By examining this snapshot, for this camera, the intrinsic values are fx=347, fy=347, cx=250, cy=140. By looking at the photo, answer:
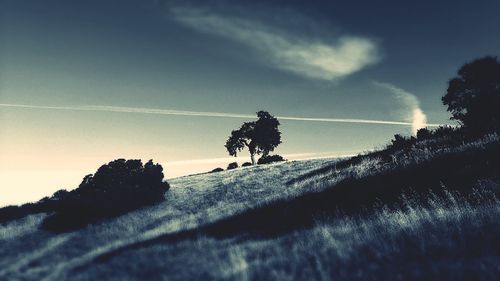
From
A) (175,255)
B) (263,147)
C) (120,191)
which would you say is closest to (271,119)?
(263,147)

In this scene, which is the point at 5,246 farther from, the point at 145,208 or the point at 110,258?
the point at 145,208

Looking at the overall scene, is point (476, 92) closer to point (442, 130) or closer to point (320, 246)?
point (442, 130)

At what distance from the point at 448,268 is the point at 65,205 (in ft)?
66.4

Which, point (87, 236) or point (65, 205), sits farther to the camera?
point (65, 205)

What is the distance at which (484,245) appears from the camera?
526 centimetres

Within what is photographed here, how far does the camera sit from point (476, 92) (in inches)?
1465

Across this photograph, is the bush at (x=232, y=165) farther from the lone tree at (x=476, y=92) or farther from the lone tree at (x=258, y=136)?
the lone tree at (x=476, y=92)

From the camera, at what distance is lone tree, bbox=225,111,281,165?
64312 millimetres

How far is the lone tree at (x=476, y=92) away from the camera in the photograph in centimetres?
3528

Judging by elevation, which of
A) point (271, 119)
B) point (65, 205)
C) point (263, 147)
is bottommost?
point (65, 205)

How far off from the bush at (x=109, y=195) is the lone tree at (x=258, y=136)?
36.1 meters

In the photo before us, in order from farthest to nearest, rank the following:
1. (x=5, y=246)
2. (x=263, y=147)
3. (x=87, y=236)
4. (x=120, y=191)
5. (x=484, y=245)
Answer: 1. (x=263, y=147)
2. (x=120, y=191)
3. (x=87, y=236)
4. (x=5, y=246)
5. (x=484, y=245)

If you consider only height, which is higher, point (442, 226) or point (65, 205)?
point (65, 205)

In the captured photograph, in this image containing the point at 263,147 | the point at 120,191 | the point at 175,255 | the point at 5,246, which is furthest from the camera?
the point at 263,147
